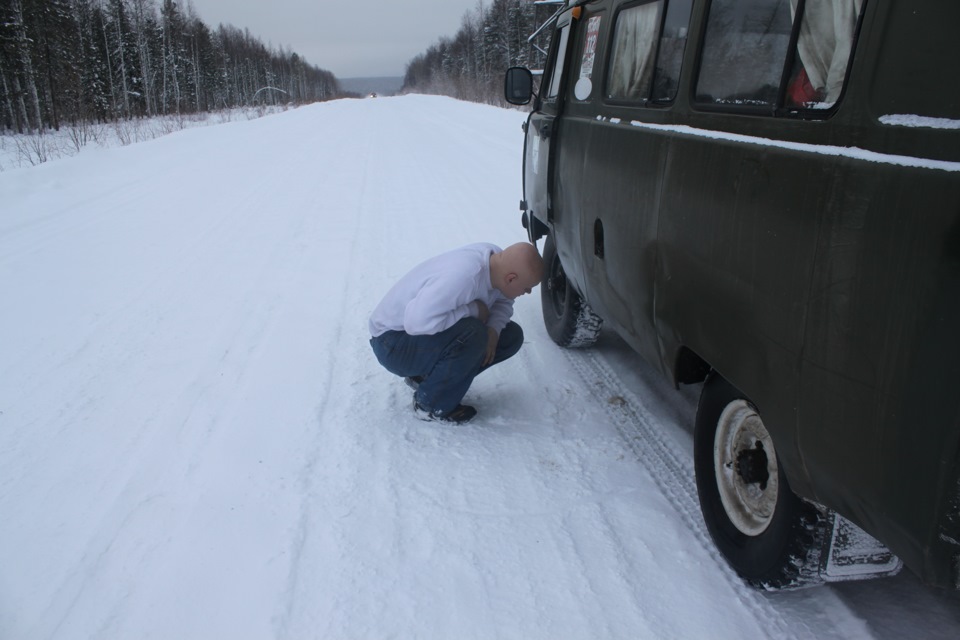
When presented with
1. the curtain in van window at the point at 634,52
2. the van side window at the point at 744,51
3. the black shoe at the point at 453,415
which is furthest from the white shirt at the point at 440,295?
the van side window at the point at 744,51

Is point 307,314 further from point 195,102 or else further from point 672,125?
point 195,102

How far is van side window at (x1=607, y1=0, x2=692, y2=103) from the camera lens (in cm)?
266

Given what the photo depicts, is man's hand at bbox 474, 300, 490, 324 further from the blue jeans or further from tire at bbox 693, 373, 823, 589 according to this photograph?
tire at bbox 693, 373, 823, 589

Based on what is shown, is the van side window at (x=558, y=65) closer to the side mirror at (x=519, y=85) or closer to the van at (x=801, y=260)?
the side mirror at (x=519, y=85)

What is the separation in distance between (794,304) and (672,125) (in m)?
1.02

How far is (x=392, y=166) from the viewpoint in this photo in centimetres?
1295

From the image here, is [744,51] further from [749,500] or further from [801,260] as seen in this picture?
[749,500]

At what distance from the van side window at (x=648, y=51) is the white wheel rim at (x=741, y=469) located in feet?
4.05

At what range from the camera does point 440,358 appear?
11.5 ft

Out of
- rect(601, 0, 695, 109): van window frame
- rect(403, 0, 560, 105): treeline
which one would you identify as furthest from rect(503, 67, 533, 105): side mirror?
rect(403, 0, 560, 105): treeline

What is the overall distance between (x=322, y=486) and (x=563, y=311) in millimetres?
2084

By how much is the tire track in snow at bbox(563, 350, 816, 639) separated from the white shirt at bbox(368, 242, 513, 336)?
927 millimetres

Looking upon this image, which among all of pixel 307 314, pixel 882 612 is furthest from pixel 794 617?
pixel 307 314

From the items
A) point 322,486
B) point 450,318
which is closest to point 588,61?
point 450,318
